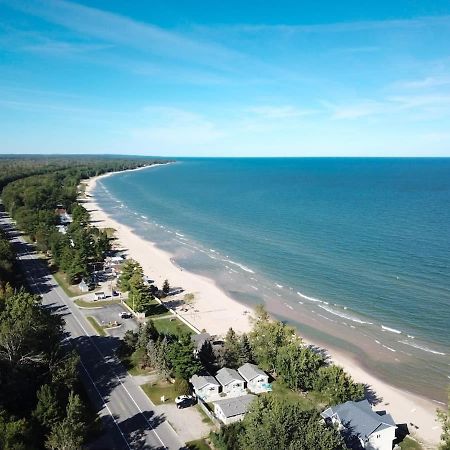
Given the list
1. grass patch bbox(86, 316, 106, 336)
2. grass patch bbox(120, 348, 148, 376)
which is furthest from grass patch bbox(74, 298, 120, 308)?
grass patch bbox(120, 348, 148, 376)

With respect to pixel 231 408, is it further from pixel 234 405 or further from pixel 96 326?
pixel 96 326

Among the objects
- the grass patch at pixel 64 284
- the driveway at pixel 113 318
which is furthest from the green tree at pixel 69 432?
the grass patch at pixel 64 284

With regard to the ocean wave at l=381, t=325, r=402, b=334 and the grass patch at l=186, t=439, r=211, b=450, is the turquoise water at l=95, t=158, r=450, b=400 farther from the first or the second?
the grass patch at l=186, t=439, r=211, b=450

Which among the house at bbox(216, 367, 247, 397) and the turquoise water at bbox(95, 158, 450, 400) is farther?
the turquoise water at bbox(95, 158, 450, 400)

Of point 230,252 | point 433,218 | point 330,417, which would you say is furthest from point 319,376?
point 433,218

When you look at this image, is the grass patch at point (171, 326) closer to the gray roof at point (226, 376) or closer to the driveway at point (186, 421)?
the gray roof at point (226, 376)

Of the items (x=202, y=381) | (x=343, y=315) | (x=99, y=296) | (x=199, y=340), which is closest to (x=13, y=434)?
(x=202, y=381)

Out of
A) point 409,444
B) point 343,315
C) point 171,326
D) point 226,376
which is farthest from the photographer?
point 343,315
